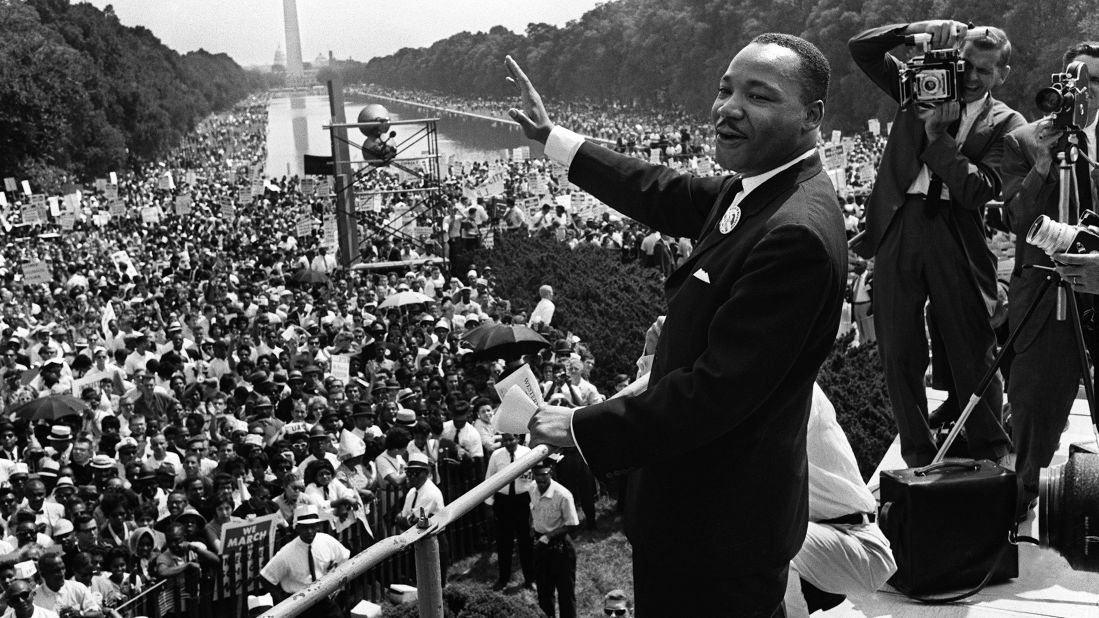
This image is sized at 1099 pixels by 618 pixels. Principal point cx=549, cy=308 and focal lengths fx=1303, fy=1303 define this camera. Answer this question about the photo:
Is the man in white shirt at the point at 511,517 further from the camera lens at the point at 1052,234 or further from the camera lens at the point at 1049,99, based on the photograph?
the camera lens at the point at 1052,234

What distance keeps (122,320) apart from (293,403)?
5811mm

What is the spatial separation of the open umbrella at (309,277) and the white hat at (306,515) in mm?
13453

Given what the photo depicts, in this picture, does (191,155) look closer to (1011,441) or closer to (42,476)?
(42,476)

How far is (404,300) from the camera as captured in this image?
61.3ft

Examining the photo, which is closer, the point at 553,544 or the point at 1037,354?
the point at 1037,354

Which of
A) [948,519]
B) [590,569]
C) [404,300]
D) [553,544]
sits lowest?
[590,569]

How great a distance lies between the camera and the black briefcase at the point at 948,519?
3.23m

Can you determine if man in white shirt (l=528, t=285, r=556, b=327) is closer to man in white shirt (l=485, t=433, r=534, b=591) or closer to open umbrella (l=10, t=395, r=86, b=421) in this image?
open umbrella (l=10, t=395, r=86, b=421)

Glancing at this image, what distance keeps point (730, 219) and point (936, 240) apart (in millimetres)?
2340

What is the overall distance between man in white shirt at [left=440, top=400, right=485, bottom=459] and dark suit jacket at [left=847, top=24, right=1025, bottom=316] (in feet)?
22.4

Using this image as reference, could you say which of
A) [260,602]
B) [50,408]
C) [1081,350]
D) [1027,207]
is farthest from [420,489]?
[1081,350]

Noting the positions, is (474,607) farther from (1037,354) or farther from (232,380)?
(232,380)

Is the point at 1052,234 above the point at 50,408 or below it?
above

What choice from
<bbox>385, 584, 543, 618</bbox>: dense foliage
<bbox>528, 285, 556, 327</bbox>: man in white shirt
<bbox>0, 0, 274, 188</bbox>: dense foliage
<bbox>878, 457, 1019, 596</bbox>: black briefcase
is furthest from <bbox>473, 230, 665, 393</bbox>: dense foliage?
<bbox>0, 0, 274, 188</bbox>: dense foliage
